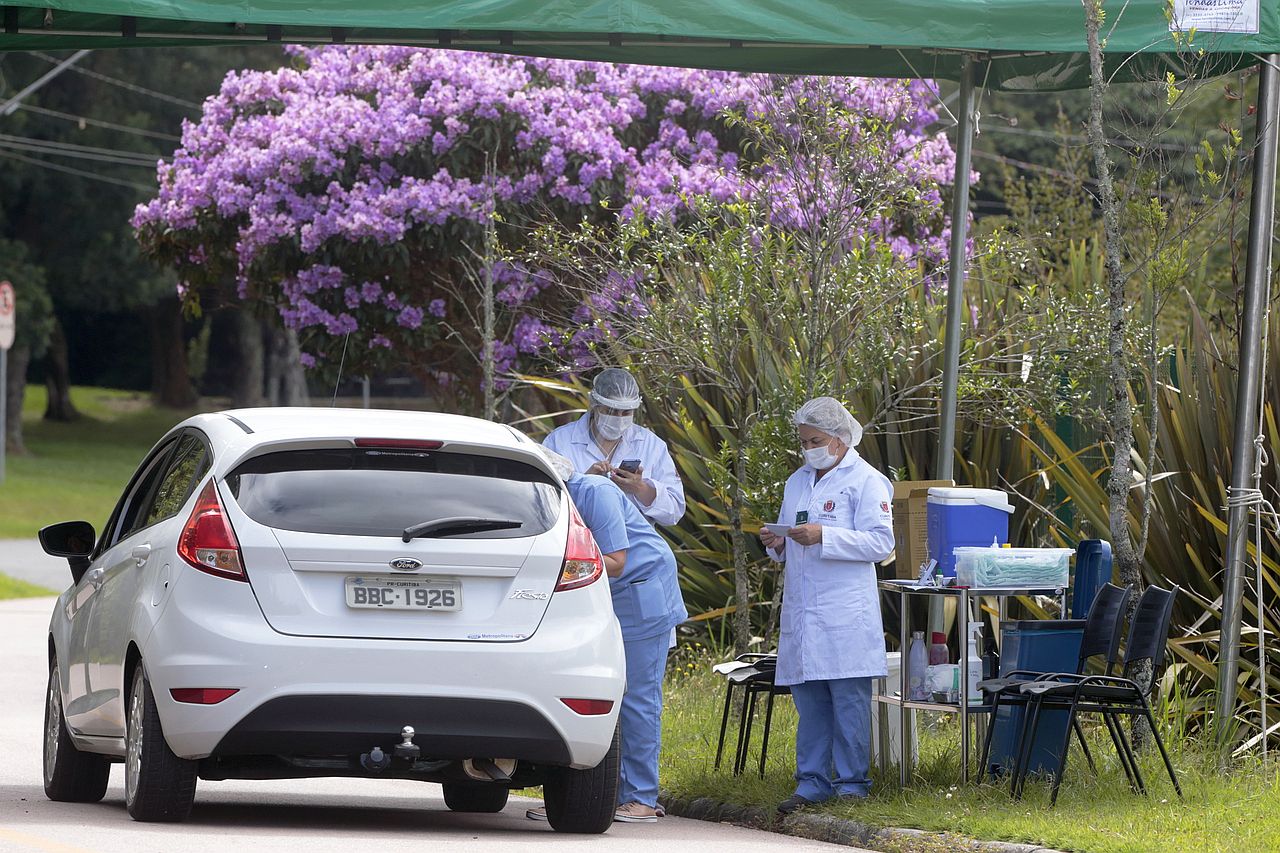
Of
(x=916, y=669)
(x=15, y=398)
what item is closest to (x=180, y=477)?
(x=916, y=669)

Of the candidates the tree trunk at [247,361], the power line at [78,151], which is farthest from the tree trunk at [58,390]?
the power line at [78,151]

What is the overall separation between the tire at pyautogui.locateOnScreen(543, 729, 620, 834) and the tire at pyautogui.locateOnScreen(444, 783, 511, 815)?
1043 mm

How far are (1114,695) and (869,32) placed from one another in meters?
3.05

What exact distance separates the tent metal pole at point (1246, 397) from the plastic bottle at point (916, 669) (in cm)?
140

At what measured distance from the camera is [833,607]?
A: 8.73 metres

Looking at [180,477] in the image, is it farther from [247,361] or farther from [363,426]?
[247,361]

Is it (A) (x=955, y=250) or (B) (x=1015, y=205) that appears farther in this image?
(B) (x=1015, y=205)

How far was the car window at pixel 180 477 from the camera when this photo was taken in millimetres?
7937

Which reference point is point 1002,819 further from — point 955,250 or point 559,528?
point 955,250

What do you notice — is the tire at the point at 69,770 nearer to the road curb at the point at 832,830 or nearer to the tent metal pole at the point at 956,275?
the road curb at the point at 832,830

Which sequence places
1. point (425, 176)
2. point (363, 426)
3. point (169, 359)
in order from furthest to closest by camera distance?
point (169, 359) → point (425, 176) → point (363, 426)

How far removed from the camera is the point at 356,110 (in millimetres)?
18625

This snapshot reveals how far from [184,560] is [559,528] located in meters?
1.35

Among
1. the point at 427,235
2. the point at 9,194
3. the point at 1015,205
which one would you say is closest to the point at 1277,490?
the point at 427,235
